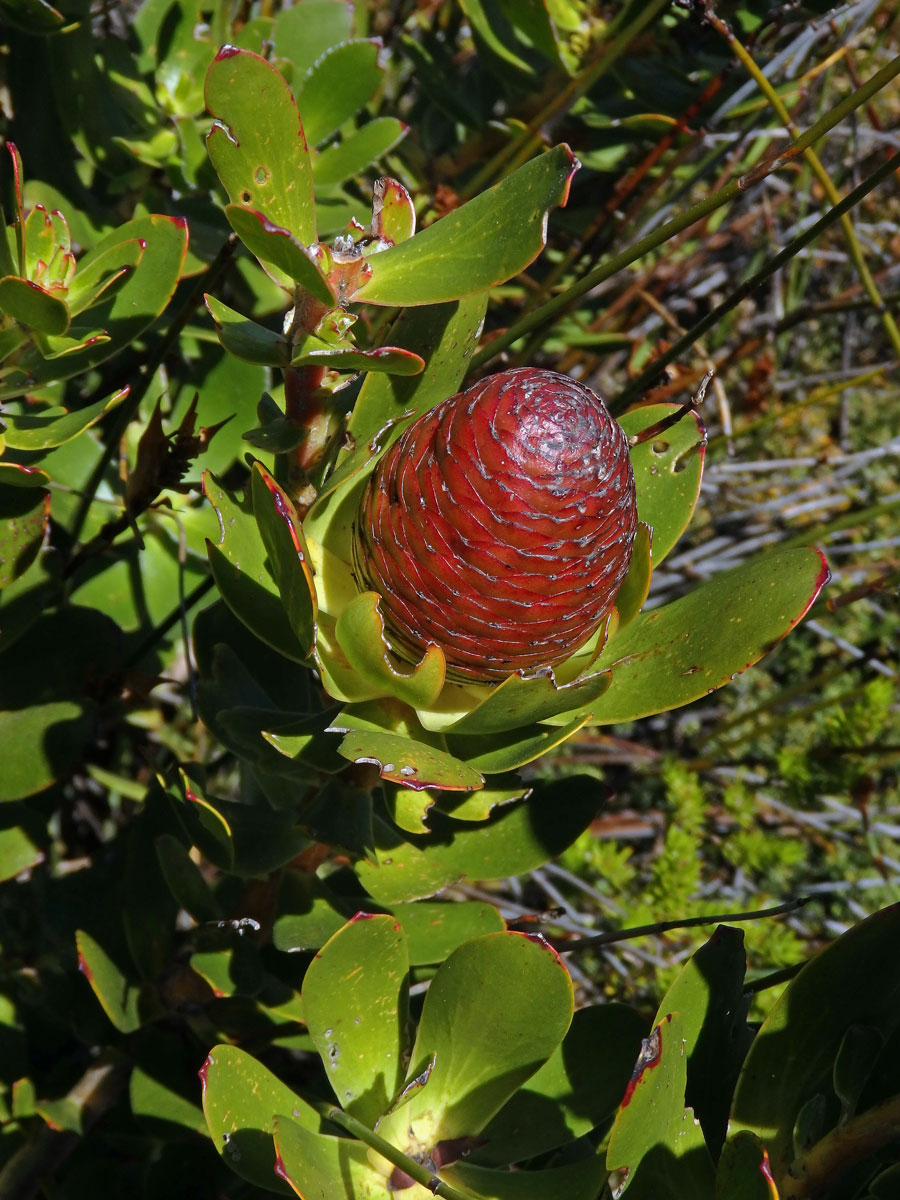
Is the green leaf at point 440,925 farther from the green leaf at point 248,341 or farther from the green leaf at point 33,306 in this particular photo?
the green leaf at point 33,306

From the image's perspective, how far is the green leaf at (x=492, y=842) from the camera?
3.96ft

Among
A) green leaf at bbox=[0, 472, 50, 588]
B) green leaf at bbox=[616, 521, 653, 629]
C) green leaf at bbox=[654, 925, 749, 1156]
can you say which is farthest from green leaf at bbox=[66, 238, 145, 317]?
green leaf at bbox=[654, 925, 749, 1156]

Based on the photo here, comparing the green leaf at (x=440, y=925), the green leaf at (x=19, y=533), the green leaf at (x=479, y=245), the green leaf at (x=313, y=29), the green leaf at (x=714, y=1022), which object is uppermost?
the green leaf at (x=313, y=29)

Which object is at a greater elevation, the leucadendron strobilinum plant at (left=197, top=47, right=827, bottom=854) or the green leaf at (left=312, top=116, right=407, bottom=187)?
the green leaf at (left=312, top=116, right=407, bottom=187)

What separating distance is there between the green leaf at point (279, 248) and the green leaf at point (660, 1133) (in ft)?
2.24

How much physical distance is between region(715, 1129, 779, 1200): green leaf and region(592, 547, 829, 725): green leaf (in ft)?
1.18

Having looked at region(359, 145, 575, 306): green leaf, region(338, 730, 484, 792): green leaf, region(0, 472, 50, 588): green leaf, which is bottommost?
region(338, 730, 484, 792): green leaf

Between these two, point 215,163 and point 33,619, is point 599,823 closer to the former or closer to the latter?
point 33,619

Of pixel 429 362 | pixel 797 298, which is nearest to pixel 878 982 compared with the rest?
pixel 429 362

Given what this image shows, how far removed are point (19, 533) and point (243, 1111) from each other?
685 mm

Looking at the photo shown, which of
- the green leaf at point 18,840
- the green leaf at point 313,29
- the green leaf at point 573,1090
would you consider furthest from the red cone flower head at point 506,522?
the green leaf at point 313,29

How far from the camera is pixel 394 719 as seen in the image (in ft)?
3.40

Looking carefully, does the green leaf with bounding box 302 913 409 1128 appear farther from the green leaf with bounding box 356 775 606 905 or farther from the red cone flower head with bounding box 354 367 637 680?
the red cone flower head with bounding box 354 367 637 680

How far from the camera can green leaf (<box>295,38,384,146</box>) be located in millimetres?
1532
